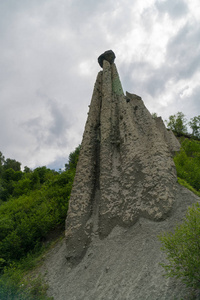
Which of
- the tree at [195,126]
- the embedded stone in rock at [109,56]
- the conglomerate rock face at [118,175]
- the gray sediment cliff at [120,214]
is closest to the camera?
the gray sediment cliff at [120,214]

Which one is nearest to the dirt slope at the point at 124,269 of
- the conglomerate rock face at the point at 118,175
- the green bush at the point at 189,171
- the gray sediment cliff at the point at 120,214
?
the gray sediment cliff at the point at 120,214

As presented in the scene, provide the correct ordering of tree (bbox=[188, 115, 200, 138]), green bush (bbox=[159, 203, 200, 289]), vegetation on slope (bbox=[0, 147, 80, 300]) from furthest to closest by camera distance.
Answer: tree (bbox=[188, 115, 200, 138]) < vegetation on slope (bbox=[0, 147, 80, 300]) < green bush (bbox=[159, 203, 200, 289])

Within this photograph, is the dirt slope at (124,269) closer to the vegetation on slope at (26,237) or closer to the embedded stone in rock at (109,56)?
the vegetation on slope at (26,237)

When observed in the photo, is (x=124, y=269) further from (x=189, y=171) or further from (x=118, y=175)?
(x=189, y=171)

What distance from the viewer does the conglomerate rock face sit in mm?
7473

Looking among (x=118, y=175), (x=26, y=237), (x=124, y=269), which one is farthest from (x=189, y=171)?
(x=26, y=237)

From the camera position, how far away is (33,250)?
10.6 meters

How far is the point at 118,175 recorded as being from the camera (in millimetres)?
8906

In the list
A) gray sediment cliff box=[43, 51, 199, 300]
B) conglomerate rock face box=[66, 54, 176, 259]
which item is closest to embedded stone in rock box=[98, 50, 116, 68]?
conglomerate rock face box=[66, 54, 176, 259]

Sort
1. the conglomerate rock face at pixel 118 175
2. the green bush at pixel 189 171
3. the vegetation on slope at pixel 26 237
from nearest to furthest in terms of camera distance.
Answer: the vegetation on slope at pixel 26 237 → the conglomerate rock face at pixel 118 175 → the green bush at pixel 189 171

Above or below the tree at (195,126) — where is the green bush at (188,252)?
below

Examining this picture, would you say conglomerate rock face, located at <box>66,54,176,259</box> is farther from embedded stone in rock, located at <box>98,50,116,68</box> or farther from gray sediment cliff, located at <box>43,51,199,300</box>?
embedded stone in rock, located at <box>98,50,116,68</box>

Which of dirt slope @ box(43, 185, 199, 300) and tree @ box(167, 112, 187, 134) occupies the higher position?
tree @ box(167, 112, 187, 134)

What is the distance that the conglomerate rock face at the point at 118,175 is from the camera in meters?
7.47
